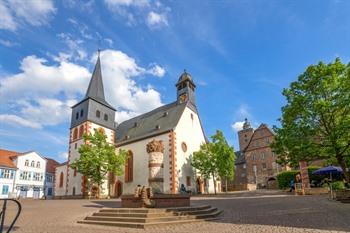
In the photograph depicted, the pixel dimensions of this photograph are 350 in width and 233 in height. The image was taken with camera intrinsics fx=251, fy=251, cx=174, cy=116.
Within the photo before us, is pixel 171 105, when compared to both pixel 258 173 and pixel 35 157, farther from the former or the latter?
pixel 35 157

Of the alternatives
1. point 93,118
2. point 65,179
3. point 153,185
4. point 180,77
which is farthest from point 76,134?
point 153,185

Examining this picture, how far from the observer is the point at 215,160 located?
3012cm

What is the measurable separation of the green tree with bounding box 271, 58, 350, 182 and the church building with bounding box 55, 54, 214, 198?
40.8ft

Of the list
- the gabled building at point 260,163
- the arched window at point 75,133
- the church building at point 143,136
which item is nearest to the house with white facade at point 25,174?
the church building at point 143,136

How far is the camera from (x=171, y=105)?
120ft

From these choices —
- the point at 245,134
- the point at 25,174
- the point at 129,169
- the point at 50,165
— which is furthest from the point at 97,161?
the point at 245,134

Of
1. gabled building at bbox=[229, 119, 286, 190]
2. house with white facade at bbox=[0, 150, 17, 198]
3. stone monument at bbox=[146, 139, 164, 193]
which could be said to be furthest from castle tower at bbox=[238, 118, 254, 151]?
stone monument at bbox=[146, 139, 164, 193]

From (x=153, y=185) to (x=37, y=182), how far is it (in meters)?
45.2

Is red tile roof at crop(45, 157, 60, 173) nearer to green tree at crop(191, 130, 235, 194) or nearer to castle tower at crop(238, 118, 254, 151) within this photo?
green tree at crop(191, 130, 235, 194)

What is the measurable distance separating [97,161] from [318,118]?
2247cm

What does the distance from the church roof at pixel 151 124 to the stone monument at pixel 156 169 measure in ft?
50.8

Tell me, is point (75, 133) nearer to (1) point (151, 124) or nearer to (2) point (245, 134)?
(1) point (151, 124)

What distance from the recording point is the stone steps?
9911 millimetres

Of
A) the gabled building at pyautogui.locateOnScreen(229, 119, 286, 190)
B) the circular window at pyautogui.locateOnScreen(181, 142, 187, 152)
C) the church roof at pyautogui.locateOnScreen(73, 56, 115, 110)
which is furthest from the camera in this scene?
the gabled building at pyautogui.locateOnScreen(229, 119, 286, 190)
